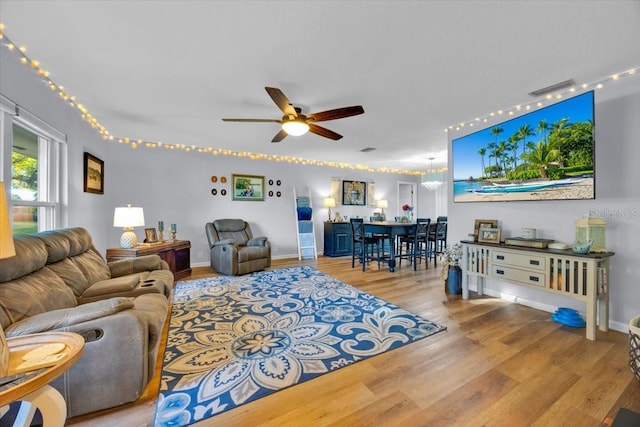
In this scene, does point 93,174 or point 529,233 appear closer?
point 529,233

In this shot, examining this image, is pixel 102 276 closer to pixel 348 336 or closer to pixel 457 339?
pixel 348 336

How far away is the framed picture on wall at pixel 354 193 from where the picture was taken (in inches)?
277

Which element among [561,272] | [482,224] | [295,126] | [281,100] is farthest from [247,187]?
[561,272]

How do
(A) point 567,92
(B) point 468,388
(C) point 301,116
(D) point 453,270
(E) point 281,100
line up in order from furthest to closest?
Answer: (D) point 453,270 → (C) point 301,116 → (A) point 567,92 → (E) point 281,100 → (B) point 468,388

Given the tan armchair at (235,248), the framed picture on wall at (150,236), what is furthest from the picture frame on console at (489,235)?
the framed picture on wall at (150,236)

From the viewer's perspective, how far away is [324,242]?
6707mm

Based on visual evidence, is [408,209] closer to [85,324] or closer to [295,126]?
[295,126]

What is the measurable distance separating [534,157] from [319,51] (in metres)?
2.58

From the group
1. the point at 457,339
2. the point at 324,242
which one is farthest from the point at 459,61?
the point at 324,242

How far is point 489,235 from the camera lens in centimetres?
315

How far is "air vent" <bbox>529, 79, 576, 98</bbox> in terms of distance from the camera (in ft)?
8.33

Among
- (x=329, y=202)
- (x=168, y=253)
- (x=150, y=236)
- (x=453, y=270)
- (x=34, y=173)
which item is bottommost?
(x=453, y=270)

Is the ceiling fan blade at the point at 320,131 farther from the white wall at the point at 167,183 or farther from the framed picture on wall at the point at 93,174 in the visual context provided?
the framed picture on wall at the point at 93,174

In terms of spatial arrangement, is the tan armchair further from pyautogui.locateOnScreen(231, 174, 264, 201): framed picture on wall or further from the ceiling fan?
the ceiling fan
